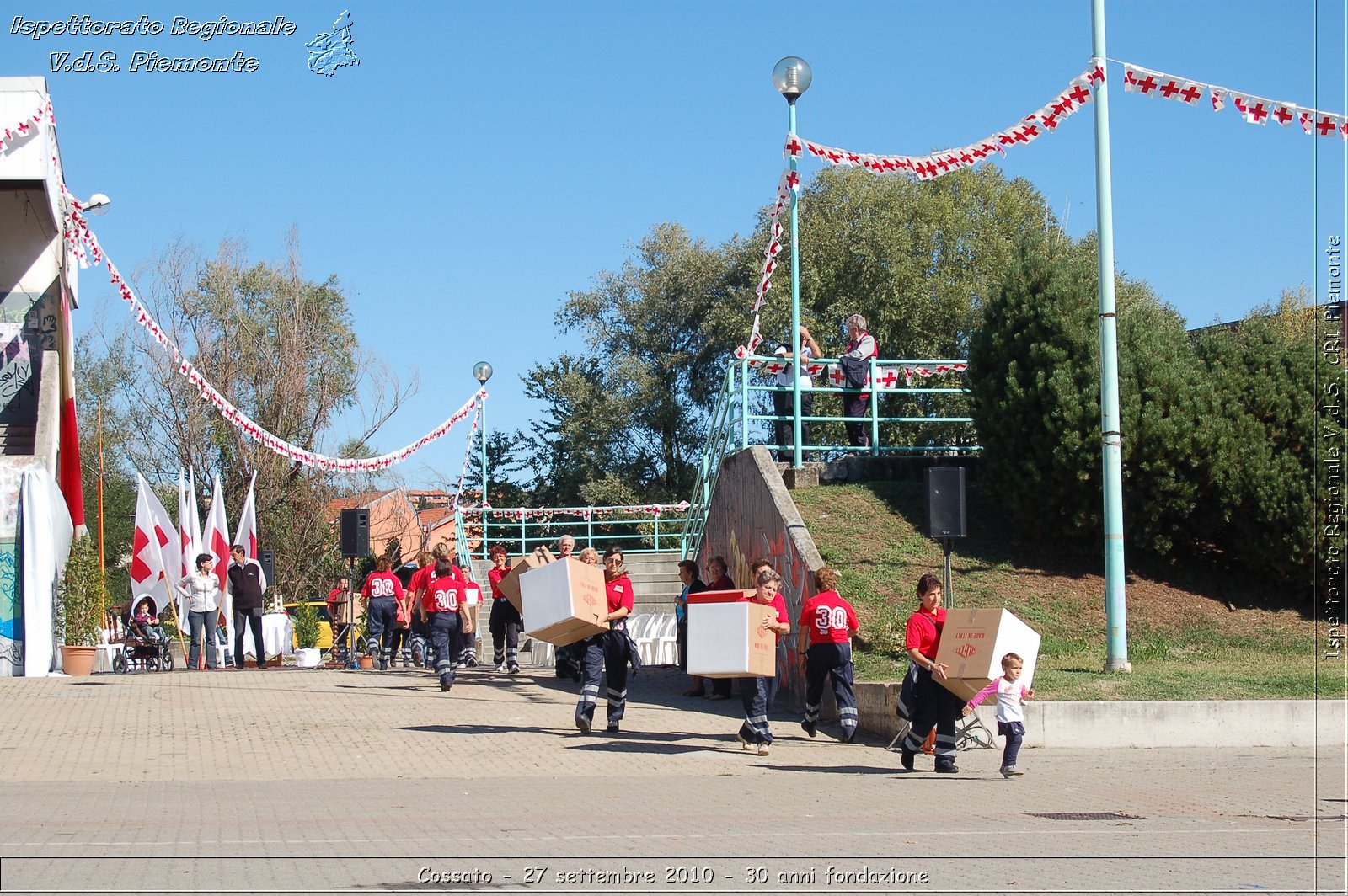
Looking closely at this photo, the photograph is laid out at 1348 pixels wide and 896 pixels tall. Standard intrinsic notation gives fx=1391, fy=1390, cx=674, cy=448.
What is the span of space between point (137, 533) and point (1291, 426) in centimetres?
1785

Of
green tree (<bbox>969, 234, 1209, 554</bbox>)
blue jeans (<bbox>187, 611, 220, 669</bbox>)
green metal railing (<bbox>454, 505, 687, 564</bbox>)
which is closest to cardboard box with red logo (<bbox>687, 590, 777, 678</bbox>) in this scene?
green tree (<bbox>969, 234, 1209, 554</bbox>)

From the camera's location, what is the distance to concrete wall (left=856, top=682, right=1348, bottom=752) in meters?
12.8

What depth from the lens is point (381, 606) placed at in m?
20.6

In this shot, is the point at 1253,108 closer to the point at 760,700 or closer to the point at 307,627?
the point at 760,700

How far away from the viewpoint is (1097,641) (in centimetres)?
1584

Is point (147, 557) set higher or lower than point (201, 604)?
higher

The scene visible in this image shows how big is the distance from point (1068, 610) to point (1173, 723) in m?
3.66

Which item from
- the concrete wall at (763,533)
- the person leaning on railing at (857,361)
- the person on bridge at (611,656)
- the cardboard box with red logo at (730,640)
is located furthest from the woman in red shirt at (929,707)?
the person leaning on railing at (857,361)

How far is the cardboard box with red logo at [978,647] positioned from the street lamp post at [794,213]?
7158mm

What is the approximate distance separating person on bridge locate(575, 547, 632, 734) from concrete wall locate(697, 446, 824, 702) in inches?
101

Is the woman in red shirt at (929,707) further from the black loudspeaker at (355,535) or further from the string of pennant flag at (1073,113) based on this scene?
the black loudspeaker at (355,535)

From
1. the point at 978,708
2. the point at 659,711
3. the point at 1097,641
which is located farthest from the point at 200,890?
the point at 1097,641

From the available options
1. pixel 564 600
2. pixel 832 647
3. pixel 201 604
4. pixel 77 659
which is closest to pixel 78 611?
pixel 77 659

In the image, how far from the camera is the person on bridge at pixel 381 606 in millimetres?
20594
